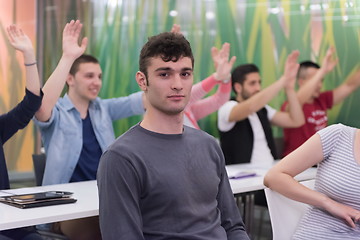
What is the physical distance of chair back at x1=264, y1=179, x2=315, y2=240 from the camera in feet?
8.04

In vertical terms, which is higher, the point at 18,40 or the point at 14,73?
the point at 18,40

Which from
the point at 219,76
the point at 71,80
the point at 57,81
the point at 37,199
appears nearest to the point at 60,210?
the point at 37,199

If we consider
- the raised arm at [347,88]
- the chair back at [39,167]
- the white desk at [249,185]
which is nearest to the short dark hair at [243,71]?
the white desk at [249,185]

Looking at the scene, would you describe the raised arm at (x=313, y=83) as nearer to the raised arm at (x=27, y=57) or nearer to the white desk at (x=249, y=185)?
the white desk at (x=249, y=185)

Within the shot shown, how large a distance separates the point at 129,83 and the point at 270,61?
5.40 ft

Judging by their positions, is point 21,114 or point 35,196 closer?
point 35,196

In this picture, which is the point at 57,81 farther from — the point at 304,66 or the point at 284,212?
the point at 304,66

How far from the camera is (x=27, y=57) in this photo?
3.06 metres

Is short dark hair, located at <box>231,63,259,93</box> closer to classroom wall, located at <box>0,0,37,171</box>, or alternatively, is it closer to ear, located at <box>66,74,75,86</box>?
ear, located at <box>66,74,75,86</box>

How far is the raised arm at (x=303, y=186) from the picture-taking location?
2205 mm

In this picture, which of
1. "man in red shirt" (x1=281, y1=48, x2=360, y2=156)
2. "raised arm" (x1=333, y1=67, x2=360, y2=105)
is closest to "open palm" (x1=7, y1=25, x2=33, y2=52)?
"man in red shirt" (x1=281, y1=48, x2=360, y2=156)

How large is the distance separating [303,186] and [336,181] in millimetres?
147

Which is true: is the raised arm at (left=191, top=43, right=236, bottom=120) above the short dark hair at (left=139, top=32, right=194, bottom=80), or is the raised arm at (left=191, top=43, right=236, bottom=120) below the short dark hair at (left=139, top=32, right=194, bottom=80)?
below

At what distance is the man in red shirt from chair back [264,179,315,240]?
98.1 inches
